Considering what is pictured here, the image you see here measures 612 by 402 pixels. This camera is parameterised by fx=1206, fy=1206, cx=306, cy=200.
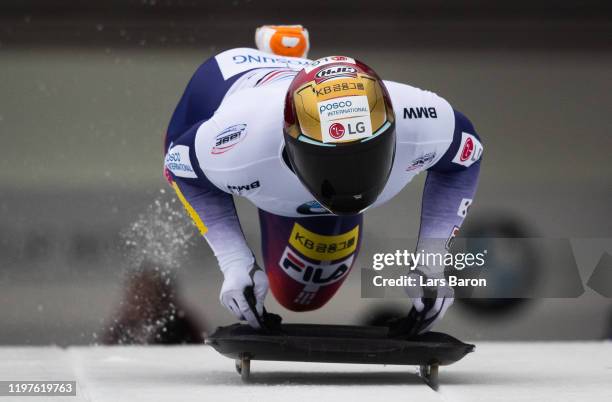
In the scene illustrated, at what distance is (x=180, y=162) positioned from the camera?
4293 mm

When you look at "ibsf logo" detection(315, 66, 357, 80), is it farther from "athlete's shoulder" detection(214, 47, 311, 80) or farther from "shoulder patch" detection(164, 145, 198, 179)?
"athlete's shoulder" detection(214, 47, 311, 80)

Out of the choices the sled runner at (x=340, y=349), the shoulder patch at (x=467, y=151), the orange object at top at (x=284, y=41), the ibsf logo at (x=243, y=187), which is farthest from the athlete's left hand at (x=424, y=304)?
the orange object at top at (x=284, y=41)

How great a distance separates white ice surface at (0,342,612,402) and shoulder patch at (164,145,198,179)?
0.72 meters

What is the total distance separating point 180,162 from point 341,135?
89 centimetres

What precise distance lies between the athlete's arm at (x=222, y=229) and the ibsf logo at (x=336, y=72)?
0.65 metres

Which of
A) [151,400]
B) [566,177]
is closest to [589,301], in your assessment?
[566,177]

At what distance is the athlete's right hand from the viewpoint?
412 cm

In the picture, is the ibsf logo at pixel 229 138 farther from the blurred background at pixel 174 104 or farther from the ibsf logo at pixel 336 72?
the blurred background at pixel 174 104

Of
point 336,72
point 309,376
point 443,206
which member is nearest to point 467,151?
point 443,206

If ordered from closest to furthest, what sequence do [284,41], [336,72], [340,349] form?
[336,72], [340,349], [284,41]

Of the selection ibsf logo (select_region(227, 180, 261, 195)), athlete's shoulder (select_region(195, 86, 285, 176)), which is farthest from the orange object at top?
ibsf logo (select_region(227, 180, 261, 195))

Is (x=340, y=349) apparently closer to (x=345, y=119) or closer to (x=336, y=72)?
(x=345, y=119)

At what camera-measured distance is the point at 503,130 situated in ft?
25.1

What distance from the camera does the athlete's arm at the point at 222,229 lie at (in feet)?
13.6
